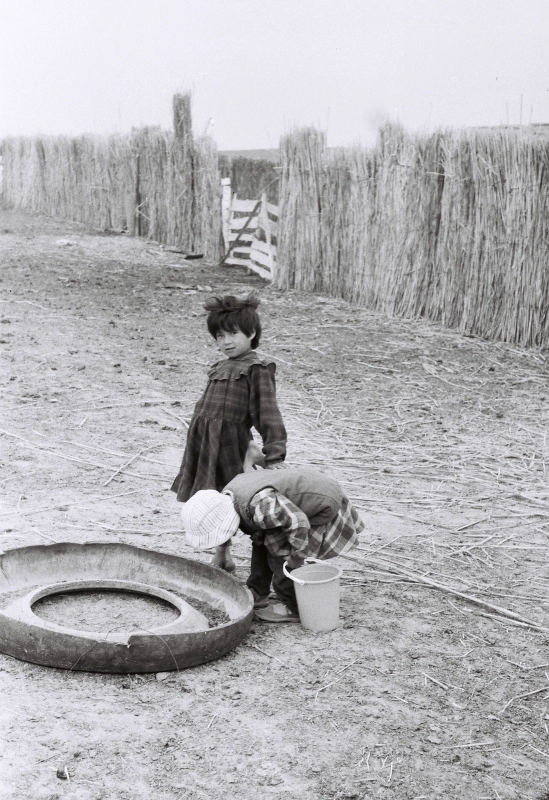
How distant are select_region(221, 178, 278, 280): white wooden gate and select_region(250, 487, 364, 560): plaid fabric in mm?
8717

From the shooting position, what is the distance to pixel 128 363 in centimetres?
729

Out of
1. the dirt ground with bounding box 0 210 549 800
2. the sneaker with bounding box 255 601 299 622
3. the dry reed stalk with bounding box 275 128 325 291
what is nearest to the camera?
the dirt ground with bounding box 0 210 549 800

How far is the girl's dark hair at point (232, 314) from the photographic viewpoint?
358 cm

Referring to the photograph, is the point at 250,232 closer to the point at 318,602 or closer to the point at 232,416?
the point at 232,416

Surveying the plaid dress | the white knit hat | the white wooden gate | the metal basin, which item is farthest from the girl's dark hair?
the white wooden gate

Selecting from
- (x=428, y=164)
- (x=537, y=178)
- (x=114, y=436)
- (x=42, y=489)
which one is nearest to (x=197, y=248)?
(x=428, y=164)

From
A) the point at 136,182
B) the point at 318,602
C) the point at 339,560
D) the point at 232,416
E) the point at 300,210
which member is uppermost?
the point at 136,182

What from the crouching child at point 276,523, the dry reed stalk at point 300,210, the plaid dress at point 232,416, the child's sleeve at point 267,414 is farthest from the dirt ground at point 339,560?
the dry reed stalk at point 300,210

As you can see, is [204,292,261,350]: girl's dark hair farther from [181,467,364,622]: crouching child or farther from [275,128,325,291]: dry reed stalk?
[275,128,325,291]: dry reed stalk

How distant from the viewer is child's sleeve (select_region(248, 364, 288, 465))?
3.55m

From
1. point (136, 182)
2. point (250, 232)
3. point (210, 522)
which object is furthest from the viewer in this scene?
point (136, 182)

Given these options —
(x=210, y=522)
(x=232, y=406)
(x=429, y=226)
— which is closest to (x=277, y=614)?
(x=210, y=522)

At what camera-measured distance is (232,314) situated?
3.59 metres

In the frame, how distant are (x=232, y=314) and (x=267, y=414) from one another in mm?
406
